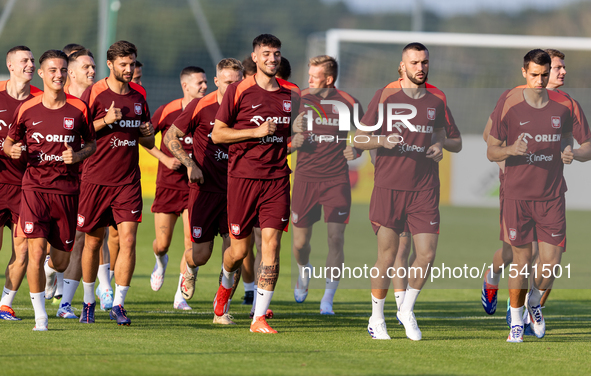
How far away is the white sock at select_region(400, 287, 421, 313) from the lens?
689 centimetres

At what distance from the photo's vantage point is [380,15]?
2088 inches

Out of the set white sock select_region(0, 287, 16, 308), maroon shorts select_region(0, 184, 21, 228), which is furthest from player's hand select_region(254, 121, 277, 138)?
white sock select_region(0, 287, 16, 308)

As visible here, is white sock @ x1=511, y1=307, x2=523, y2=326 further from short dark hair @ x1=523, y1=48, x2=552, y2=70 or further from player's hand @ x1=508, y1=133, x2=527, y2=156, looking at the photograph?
short dark hair @ x1=523, y1=48, x2=552, y2=70

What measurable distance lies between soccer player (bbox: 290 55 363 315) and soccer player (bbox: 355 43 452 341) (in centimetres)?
158

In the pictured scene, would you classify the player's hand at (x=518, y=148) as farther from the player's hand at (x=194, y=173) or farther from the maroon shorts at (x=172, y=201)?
the maroon shorts at (x=172, y=201)

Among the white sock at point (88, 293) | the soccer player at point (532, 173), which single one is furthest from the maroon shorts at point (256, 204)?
the soccer player at point (532, 173)

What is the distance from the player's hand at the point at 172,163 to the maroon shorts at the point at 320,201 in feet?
4.65

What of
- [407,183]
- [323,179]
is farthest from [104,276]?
[407,183]

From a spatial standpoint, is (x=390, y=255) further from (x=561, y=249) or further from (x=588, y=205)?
(x=588, y=205)

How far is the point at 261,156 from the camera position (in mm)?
6941

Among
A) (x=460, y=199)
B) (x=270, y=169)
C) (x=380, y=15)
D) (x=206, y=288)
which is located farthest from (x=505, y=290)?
(x=380, y=15)

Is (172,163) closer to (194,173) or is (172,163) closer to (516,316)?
(194,173)

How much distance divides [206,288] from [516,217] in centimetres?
446

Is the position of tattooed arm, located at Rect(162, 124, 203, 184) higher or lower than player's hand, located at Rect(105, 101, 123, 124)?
lower
